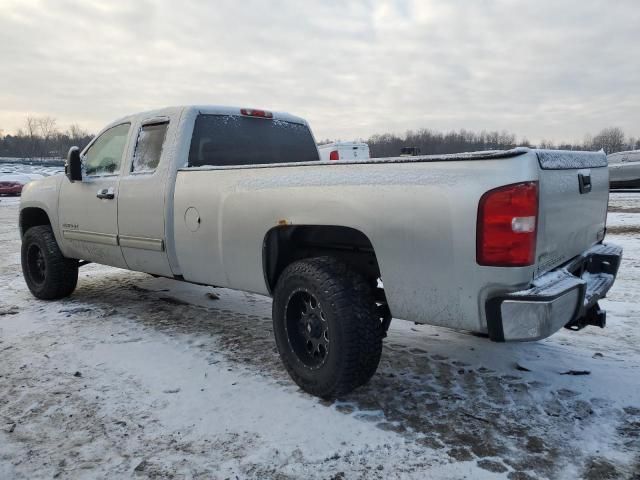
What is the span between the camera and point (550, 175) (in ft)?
8.18

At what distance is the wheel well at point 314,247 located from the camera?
10.4ft

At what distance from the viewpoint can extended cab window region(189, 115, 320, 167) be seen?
4.27m

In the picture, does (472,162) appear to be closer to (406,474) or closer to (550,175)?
(550,175)

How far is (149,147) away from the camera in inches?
173

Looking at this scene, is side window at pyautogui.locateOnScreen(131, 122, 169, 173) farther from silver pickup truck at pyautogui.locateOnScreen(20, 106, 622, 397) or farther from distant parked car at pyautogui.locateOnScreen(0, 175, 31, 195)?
distant parked car at pyautogui.locateOnScreen(0, 175, 31, 195)

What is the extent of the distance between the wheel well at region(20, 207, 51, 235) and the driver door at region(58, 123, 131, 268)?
2.67ft

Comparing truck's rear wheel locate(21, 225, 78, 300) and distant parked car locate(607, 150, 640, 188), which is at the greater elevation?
distant parked car locate(607, 150, 640, 188)

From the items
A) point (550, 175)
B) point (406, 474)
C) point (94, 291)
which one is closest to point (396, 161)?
point (550, 175)

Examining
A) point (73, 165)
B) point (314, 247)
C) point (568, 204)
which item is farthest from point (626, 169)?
point (73, 165)

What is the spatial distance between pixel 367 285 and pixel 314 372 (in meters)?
0.63

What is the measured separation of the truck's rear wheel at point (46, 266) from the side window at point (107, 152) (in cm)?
97

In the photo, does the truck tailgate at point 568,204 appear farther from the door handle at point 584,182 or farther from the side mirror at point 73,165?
the side mirror at point 73,165

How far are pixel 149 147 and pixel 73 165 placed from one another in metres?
0.96

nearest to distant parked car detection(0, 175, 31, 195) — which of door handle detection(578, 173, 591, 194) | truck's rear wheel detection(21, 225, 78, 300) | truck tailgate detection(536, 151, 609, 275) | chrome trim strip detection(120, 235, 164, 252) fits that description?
truck's rear wheel detection(21, 225, 78, 300)
